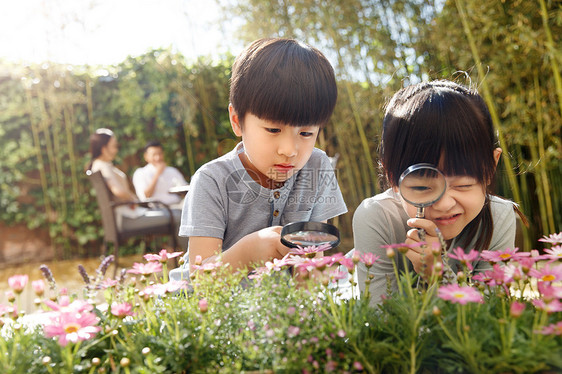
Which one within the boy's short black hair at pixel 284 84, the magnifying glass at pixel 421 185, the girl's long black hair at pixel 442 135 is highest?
the boy's short black hair at pixel 284 84

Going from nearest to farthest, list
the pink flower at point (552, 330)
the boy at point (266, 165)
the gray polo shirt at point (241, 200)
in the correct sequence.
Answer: the pink flower at point (552, 330) → the boy at point (266, 165) → the gray polo shirt at point (241, 200)

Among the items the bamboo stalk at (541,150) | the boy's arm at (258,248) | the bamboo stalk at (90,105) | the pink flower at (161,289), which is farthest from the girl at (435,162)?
the bamboo stalk at (90,105)

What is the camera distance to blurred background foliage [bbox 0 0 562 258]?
4.19 m

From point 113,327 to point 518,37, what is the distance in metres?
4.04

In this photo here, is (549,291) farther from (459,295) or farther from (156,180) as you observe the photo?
(156,180)

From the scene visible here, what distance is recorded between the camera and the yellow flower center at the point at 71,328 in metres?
0.74

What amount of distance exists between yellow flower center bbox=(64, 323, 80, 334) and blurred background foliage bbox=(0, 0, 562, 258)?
3166 mm

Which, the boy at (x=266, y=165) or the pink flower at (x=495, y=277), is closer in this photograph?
the pink flower at (x=495, y=277)

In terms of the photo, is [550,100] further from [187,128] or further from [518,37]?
[187,128]

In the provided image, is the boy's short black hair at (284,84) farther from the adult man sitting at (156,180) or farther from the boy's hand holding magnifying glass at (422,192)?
the adult man sitting at (156,180)

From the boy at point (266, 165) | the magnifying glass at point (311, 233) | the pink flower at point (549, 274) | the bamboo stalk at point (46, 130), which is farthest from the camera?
the bamboo stalk at point (46, 130)

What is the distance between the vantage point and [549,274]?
2.60ft

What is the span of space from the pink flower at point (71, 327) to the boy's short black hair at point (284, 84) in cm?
79

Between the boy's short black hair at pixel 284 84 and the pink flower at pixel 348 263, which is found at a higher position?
the boy's short black hair at pixel 284 84
